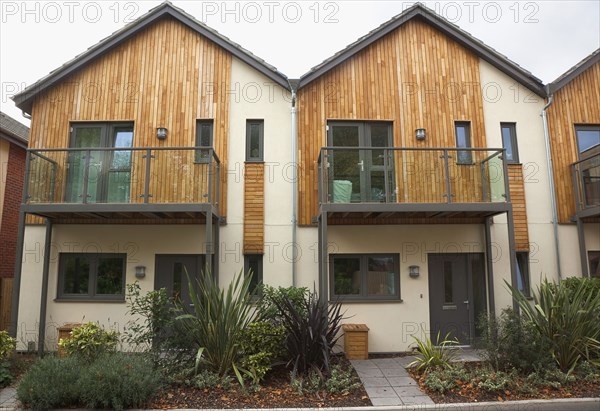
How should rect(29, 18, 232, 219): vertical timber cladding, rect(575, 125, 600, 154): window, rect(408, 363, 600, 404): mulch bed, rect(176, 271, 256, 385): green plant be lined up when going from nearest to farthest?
rect(408, 363, 600, 404): mulch bed < rect(176, 271, 256, 385): green plant < rect(29, 18, 232, 219): vertical timber cladding < rect(575, 125, 600, 154): window

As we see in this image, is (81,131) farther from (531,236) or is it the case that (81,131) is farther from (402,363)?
(531,236)

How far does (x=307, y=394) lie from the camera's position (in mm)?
6141

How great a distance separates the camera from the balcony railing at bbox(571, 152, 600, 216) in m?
9.34

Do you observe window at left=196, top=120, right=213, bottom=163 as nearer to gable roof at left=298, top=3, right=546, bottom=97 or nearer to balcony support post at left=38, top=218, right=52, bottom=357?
gable roof at left=298, top=3, right=546, bottom=97

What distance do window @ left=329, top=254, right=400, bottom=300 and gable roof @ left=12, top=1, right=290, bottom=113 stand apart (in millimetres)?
4133

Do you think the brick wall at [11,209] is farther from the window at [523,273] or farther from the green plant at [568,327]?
the window at [523,273]

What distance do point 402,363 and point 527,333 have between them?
225cm

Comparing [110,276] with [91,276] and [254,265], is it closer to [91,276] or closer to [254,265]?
[91,276]

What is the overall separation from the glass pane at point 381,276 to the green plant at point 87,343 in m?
5.20

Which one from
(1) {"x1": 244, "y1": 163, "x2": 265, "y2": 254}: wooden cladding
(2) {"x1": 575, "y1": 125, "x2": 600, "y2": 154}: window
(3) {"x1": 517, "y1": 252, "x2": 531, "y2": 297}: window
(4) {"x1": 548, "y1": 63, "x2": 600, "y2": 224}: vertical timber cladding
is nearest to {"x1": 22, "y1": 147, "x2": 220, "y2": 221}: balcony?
(1) {"x1": 244, "y1": 163, "x2": 265, "y2": 254}: wooden cladding

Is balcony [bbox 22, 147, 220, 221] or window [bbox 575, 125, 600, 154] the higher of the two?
window [bbox 575, 125, 600, 154]

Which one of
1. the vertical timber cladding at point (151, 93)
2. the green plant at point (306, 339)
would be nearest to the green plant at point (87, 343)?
the green plant at point (306, 339)

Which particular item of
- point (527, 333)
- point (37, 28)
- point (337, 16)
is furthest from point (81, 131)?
point (527, 333)

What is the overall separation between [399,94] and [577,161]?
167 inches
